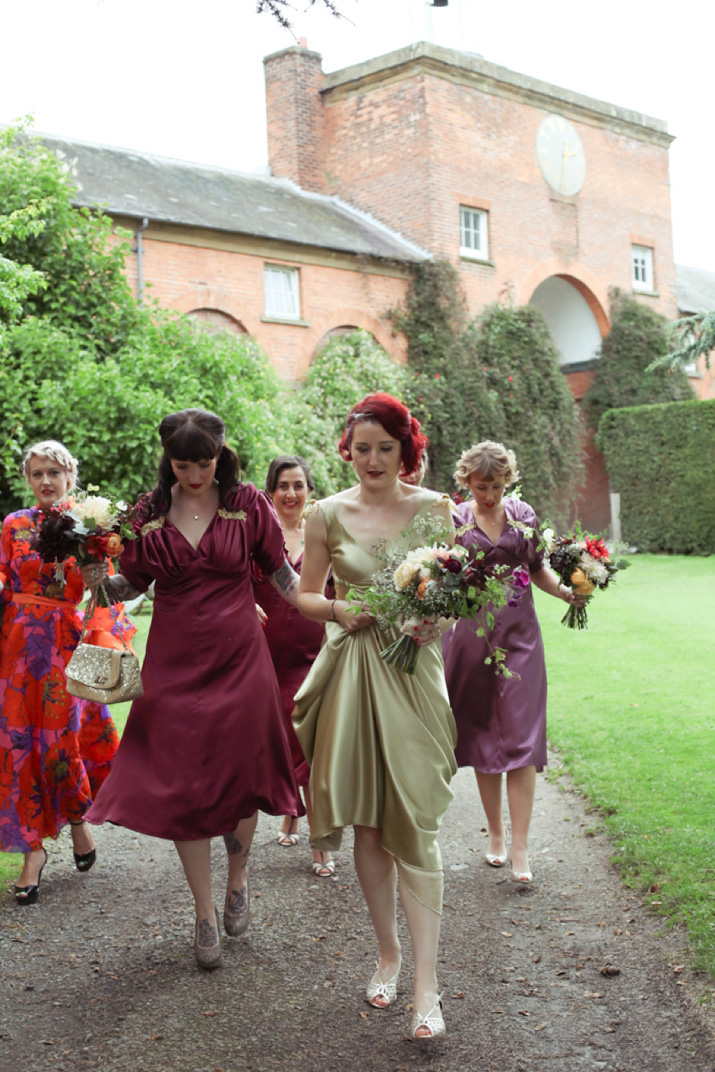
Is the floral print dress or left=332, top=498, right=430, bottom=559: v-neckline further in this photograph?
the floral print dress

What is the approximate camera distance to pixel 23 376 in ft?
46.7

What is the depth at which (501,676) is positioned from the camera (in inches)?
212

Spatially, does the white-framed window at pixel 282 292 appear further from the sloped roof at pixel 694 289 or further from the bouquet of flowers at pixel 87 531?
the bouquet of flowers at pixel 87 531

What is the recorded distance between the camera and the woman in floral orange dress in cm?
518

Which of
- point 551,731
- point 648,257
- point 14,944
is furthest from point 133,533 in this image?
point 648,257

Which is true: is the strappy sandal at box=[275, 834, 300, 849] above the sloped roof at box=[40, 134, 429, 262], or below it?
below

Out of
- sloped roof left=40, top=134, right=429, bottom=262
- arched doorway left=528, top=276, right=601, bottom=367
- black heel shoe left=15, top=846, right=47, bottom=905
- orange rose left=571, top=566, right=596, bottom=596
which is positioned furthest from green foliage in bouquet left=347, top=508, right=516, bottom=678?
arched doorway left=528, top=276, right=601, bottom=367

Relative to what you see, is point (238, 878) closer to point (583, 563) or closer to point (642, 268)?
point (583, 563)

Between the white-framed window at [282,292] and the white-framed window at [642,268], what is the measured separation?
11.6 meters

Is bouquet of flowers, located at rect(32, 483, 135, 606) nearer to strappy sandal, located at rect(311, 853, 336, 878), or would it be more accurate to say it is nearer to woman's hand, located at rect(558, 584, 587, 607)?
woman's hand, located at rect(558, 584, 587, 607)

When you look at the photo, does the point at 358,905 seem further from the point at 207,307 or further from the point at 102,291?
the point at 207,307

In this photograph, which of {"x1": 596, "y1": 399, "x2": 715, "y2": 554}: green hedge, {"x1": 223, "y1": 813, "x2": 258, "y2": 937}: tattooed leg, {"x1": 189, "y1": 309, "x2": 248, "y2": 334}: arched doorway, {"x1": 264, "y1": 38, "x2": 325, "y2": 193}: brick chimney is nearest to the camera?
{"x1": 223, "y1": 813, "x2": 258, "y2": 937}: tattooed leg

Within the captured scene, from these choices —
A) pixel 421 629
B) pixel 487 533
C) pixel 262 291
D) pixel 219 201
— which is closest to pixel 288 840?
pixel 487 533

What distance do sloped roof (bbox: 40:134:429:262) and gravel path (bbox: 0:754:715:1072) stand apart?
49.7 feet
